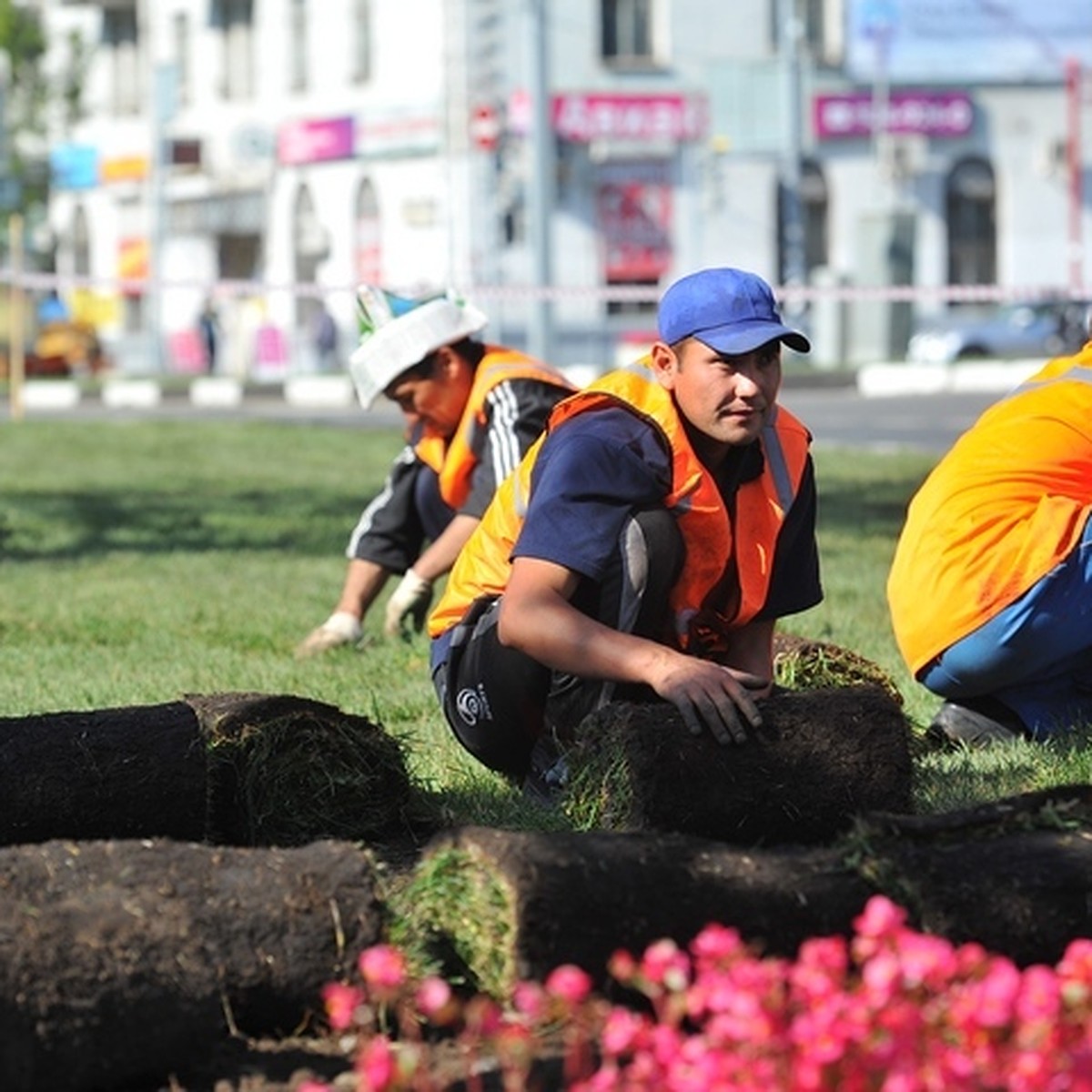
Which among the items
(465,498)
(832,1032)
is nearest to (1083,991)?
(832,1032)

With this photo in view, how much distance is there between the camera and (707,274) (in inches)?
215

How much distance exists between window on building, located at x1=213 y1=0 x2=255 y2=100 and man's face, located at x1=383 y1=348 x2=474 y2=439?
149 ft

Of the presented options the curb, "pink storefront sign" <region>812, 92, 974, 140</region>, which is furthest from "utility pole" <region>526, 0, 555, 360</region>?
"pink storefront sign" <region>812, 92, 974, 140</region>

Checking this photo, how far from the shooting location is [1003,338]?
43375 millimetres

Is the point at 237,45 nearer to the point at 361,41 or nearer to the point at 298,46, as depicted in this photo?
the point at 298,46

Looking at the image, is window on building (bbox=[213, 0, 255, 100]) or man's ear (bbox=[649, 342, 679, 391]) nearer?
man's ear (bbox=[649, 342, 679, 391])

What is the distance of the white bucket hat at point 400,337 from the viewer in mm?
7719

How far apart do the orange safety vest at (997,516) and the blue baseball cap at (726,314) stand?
3.79ft

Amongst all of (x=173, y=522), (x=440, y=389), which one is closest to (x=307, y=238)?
(x=173, y=522)

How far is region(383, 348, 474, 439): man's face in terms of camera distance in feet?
25.7

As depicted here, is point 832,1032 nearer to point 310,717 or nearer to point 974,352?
point 310,717

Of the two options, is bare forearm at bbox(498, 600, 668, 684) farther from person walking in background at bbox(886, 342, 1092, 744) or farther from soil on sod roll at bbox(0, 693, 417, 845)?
person walking in background at bbox(886, 342, 1092, 744)

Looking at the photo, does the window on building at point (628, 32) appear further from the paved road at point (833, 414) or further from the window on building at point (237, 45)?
the paved road at point (833, 414)

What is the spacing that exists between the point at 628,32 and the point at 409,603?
129 feet
